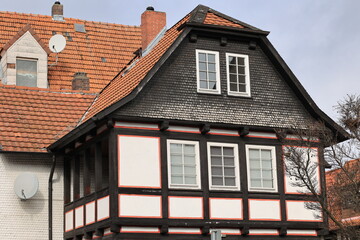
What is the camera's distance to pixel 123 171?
2417 centimetres

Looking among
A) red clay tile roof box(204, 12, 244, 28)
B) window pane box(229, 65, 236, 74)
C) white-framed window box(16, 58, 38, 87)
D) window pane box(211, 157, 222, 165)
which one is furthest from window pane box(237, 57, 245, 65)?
white-framed window box(16, 58, 38, 87)

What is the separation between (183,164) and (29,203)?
6.04 metres

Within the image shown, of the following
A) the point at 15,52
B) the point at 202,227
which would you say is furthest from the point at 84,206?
the point at 15,52

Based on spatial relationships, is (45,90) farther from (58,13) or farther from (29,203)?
(58,13)

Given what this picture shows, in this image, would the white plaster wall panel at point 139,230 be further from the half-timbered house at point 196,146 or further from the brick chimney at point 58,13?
the brick chimney at point 58,13

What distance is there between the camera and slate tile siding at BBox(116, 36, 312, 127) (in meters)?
25.4

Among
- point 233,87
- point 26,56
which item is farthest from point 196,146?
point 26,56

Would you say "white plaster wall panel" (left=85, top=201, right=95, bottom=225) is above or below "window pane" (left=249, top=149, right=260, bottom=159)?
below

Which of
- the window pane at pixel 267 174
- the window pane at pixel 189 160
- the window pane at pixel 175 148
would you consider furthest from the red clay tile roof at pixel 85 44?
the window pane at pixel 267 174

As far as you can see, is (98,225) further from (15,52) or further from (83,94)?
(15,52)

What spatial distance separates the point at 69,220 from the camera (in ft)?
90.9

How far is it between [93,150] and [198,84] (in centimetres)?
418

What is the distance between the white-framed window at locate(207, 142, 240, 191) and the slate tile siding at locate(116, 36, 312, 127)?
0.84 metres

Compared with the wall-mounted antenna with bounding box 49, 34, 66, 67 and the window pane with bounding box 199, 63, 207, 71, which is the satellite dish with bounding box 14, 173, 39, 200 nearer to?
the window pane with bounding box 199, 63, 207, 71
